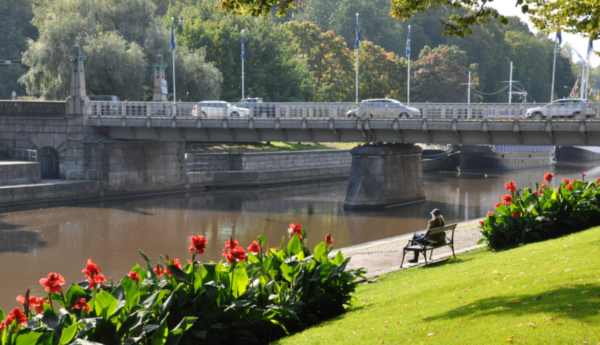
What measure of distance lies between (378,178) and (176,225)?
12.6 meters

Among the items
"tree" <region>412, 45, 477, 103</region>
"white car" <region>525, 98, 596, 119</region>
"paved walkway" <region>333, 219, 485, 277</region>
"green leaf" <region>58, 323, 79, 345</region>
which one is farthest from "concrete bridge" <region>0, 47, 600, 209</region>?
"tree" <region>412, 45, 477, 103</region>

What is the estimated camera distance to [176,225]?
105 ft

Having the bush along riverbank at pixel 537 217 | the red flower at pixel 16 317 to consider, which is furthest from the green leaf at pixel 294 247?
the bush along riverbank at pixel 537 217

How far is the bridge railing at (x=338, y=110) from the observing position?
116ft

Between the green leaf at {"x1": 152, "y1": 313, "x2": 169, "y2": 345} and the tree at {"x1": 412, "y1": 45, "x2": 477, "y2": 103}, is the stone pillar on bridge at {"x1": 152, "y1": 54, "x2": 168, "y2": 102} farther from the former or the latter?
the tree at {"x1": 412, "y1": 45, "x2": 477, "y2": 103}

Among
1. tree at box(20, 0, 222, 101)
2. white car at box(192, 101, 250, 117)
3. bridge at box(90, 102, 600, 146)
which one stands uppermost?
tree at box(20, 0, 222, 101)

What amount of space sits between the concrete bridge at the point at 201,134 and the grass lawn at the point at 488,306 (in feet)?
79.0

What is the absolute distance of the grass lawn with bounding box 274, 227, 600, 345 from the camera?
23.4ft

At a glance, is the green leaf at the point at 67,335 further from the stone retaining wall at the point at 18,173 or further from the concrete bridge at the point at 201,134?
the stone retaining wall at the point at 18,173

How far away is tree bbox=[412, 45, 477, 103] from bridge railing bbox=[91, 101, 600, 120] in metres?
46.6

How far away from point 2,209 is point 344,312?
28.8 m

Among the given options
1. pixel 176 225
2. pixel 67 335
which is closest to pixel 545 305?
pixel 67 335

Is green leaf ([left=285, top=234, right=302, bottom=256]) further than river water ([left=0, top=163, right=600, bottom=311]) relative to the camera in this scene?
No

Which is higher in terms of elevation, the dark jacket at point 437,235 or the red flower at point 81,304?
the red flower at point 81,304
